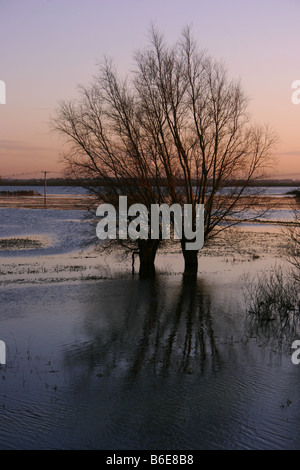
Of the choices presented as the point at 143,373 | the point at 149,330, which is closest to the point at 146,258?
the point at 149,330

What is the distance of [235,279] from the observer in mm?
20578

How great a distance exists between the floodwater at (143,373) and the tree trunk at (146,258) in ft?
12.2

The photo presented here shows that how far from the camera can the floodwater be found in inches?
304

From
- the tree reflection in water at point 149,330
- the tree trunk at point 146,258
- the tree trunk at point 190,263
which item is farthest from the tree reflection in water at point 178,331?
the tree trunk at point 190,263

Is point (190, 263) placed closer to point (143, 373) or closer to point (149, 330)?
point (149, 330)

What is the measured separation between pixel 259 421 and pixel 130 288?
11.3 m

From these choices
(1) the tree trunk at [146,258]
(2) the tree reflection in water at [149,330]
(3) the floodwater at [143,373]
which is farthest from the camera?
(1) the tree trunk at [146,258]

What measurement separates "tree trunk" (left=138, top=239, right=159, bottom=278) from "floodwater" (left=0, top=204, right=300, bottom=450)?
371cm

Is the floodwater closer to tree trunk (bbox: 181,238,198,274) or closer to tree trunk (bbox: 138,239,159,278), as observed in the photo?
tree trunk (bbox: 138,239,159,278)

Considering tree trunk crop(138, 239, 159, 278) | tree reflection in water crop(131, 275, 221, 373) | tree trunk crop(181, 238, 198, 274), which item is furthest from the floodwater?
tree trunk crop(181, 238, 198, 274)

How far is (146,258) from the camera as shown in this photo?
71.9 ft

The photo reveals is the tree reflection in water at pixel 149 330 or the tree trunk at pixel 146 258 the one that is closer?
the tree reflection in water at pixel 149 330

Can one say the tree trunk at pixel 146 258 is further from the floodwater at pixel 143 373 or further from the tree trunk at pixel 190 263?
the floodwater at pixel 143 373

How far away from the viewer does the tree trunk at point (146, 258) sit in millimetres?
21734
